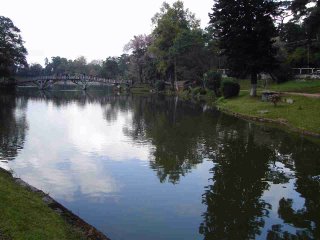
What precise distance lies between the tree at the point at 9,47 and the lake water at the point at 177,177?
210 ft

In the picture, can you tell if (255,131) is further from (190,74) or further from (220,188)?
(190,74)

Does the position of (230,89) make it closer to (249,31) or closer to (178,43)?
(249,31)

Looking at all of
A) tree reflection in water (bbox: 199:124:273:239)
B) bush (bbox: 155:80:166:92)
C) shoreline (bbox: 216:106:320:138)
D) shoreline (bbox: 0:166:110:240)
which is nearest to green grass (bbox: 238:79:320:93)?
shoreline (bbox: 216:106:320:138)

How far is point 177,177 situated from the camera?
18.9m

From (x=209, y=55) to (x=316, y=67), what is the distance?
2439 cm

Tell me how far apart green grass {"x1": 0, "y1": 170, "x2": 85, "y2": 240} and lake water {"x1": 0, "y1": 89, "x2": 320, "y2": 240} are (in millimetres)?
1694

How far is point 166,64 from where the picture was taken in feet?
303

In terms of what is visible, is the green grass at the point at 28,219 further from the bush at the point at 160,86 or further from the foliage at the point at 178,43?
the bush at the point at 160,86

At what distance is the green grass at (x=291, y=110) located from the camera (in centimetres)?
3232

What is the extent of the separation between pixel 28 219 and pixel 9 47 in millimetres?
97062

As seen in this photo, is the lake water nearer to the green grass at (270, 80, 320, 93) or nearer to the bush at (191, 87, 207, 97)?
the green grass at (270, 80, 320, 93)

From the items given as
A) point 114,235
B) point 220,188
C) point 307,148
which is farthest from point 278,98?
point 114,235

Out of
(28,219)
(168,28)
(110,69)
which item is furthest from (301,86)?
(110,69)

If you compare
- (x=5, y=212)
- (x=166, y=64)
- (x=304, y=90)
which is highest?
(x=166, y=64)
